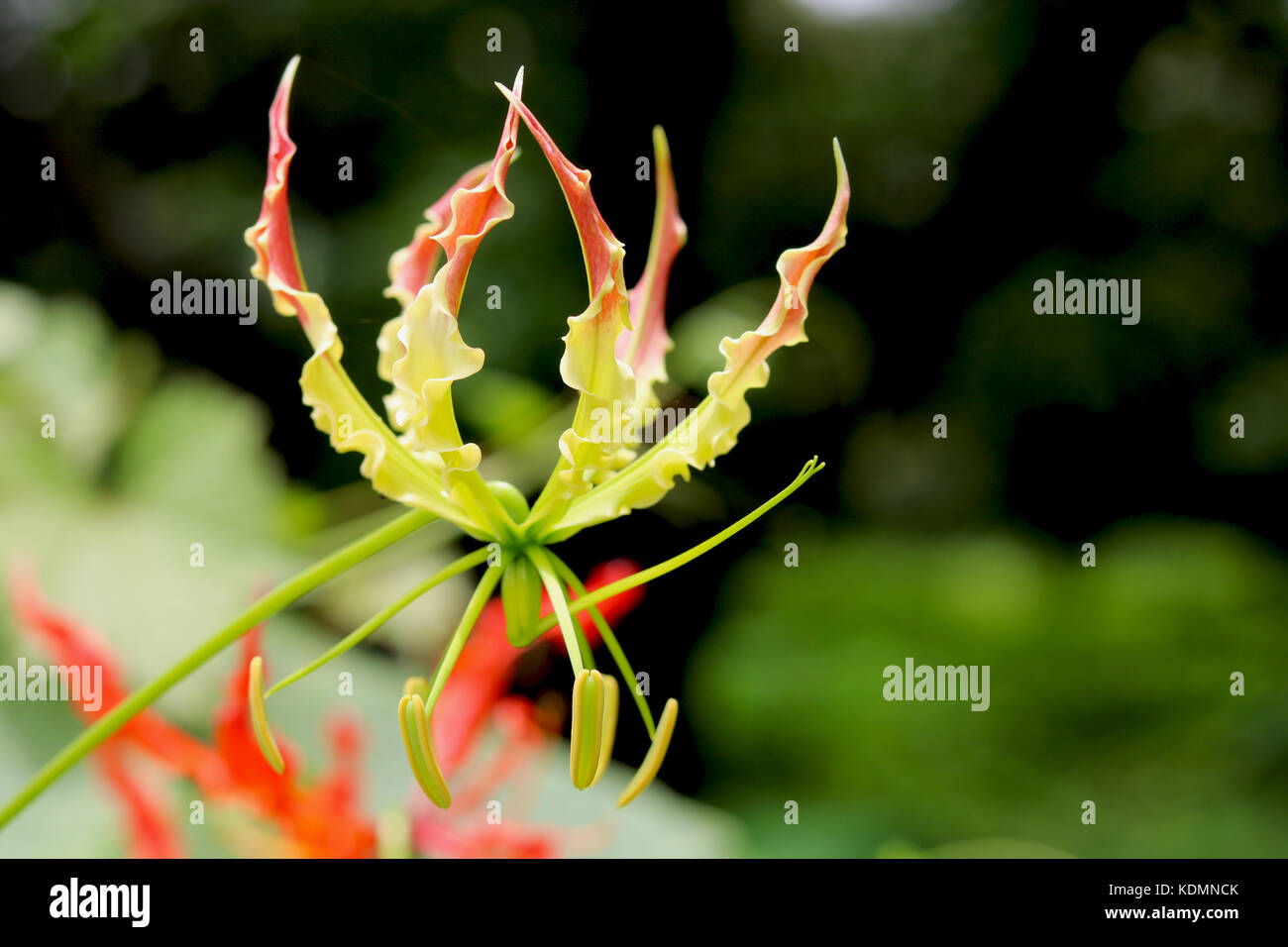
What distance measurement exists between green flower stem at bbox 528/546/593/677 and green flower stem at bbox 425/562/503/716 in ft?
0.10

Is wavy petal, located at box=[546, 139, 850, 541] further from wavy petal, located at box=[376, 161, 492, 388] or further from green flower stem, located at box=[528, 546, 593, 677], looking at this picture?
wavy petal, located at box=[376, 161, 492, 388]

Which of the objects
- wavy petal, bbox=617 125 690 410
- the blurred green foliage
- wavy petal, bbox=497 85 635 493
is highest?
wavy petal, bbox=617 125 690 410

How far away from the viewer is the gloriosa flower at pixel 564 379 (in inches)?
25.1

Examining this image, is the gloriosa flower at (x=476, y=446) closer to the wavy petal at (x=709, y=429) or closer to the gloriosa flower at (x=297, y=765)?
the wavy petal at (x=709, y=429)

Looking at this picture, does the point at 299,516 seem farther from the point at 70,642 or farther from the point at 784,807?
the point at 784,807

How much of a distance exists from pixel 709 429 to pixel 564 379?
0.48 ft

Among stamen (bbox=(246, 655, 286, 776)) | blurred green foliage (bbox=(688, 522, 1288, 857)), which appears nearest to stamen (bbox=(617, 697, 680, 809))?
stamen (bbox=(246, 655, 286, 776))

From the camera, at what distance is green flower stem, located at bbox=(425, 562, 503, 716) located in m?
0.70

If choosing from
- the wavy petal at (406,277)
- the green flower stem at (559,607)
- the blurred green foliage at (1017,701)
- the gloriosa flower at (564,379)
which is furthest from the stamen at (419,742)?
the blurred green foliage at (1017,701)

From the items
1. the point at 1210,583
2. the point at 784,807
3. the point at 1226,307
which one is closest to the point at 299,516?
the point at 784,807

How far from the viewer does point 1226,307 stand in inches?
129

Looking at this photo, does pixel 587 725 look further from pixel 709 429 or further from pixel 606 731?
pixel 709 429

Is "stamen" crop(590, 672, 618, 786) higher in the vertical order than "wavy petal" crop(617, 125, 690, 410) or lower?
lower
